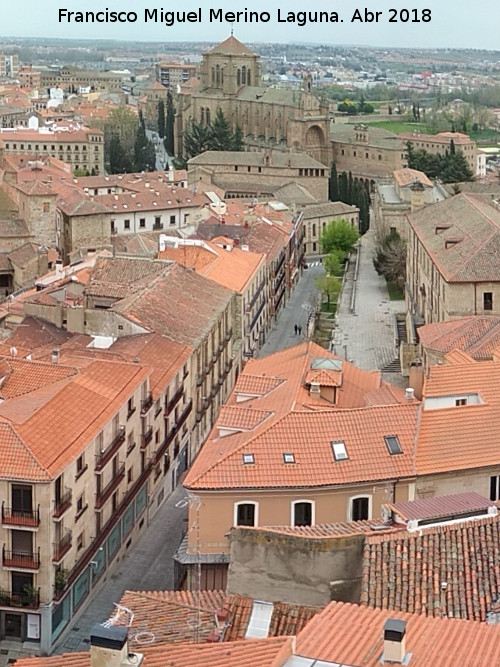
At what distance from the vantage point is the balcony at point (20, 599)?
3039 centimetres

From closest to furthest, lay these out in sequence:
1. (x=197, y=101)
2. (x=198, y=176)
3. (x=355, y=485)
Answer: (x=355, y=485)
(x=198, y=176)
(x=197, y=101)

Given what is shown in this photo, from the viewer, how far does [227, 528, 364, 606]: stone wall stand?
1948 cm

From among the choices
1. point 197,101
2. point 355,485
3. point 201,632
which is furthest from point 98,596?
point 197,101

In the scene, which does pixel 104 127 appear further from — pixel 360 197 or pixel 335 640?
pixel 335 640

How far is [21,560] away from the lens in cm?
3042

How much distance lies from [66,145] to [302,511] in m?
105

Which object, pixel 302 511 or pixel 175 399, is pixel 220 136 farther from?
pixel 302 511

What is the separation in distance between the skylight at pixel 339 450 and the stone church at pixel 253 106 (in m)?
102

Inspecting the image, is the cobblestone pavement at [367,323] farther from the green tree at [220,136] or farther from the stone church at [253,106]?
the stone church at [253,106]

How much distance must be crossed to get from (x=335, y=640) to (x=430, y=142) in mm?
139039

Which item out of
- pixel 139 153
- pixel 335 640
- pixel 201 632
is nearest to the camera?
pixel 335 640

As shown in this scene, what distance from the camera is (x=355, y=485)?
95.2 feet

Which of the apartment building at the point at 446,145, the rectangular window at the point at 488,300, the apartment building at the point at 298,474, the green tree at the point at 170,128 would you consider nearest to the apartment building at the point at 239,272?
the rectangular window at the point at 488,300

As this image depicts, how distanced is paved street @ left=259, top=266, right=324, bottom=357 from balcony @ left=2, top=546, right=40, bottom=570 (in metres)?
32.6
